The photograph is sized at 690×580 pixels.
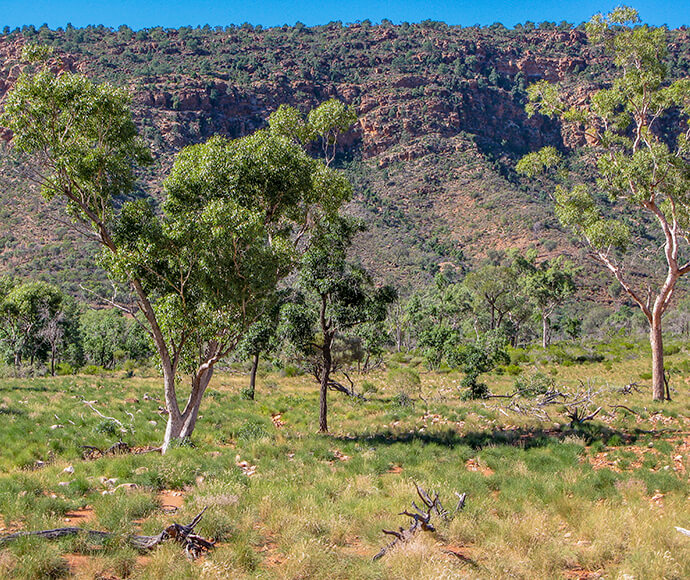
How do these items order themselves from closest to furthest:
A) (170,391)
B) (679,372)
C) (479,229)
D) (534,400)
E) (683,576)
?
(683,576), (170,391), (534,400), (679,372), (479,229)

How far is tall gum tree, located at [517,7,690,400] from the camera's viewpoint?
17297 mm

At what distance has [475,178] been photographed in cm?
11062

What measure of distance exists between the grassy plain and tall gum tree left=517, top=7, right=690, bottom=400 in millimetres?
5589

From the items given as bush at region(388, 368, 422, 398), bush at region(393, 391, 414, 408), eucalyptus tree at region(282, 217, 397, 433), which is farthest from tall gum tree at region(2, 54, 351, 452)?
bush at region(388, 368, 422, 398)

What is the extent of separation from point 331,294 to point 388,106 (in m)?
147

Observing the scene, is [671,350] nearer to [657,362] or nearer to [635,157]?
[657,362]

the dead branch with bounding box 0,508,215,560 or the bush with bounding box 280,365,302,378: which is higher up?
the dead branch with bounding box 0,508,215,560

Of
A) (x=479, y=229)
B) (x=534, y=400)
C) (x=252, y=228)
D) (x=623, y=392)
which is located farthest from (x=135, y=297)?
(x=479, y=229)

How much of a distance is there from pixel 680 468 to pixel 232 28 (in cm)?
20760

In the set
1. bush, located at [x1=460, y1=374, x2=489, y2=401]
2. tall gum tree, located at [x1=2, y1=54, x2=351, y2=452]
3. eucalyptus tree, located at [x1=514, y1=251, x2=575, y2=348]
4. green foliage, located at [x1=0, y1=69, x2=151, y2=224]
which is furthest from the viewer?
eucalyptus tree, located at [x1=514, y1=251, x2=575, y2=348]

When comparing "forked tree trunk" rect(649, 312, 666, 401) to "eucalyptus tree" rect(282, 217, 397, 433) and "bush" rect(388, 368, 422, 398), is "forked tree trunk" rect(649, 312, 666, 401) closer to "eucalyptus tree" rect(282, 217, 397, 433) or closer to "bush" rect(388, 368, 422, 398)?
"eucalyptus tree" rect(282, 217, 397, 433)

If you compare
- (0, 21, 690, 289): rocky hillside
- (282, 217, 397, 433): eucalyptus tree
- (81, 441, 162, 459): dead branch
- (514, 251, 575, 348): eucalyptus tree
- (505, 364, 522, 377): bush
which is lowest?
(505, 364, 522, 377): bush

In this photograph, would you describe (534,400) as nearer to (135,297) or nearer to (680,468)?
(680,468)

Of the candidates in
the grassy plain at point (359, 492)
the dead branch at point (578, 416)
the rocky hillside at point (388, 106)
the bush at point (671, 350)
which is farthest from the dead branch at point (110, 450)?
the rocky hillside at point (388, 106)
